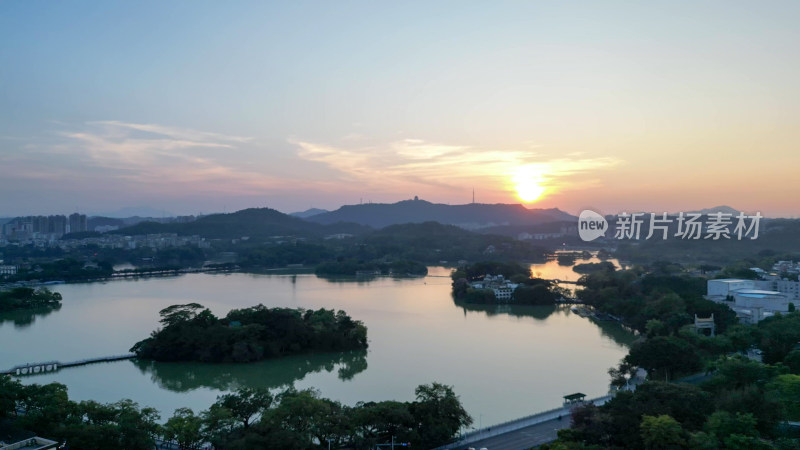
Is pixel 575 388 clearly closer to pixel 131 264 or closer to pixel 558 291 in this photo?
pixel 558 291

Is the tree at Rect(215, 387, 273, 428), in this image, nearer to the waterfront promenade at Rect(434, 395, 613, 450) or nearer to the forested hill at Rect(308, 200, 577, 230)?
the waterfront promenade at Rect(434, 395, 613, 450)

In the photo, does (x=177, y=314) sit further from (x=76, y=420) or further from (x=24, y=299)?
(x=24, y=299)

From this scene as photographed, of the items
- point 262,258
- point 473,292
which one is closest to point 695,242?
point 473,292

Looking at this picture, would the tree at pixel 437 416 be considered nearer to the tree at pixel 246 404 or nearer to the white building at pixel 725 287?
the tree at pixel 246 404

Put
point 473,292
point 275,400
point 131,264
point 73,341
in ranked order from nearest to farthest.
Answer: point 275,400
point 73,341
point 473,292
point 131,264

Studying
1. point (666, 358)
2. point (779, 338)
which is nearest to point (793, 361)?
point (779, 338)
